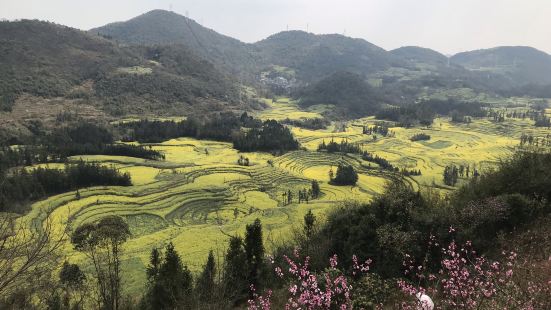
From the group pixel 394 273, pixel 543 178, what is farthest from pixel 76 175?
pixel 543 178

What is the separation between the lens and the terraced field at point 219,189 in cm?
3785

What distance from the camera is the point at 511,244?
14.1 m

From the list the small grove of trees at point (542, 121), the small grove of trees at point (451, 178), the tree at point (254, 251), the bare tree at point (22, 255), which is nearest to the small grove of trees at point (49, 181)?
the tree at point (254, 251)

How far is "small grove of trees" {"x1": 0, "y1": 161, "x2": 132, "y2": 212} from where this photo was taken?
43094 millimetres

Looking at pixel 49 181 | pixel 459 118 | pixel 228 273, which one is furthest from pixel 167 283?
pixel 459 118

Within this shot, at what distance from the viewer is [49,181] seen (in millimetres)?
47750

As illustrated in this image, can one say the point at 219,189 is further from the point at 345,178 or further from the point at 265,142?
the point at 265,142

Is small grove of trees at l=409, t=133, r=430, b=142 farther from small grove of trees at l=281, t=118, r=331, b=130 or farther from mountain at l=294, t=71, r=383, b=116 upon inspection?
mountain at l=294, t=71, r=383, b=116

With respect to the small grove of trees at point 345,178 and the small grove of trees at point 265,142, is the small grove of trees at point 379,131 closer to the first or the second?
the small grove of trees at point 265,142

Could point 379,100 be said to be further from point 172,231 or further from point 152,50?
point 172,231

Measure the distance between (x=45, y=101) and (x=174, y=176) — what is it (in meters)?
61.1

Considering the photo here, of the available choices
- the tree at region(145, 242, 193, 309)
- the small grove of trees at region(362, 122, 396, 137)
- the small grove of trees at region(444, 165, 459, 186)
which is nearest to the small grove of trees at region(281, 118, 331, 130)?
the small grove of trees at region(362, 122, 396, 137)

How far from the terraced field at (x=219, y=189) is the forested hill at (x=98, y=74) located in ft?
120

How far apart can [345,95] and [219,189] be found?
11640cm
